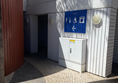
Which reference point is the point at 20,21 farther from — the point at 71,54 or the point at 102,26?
the point at 102,26

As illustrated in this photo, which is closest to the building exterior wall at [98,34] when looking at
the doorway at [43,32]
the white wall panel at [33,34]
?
the white wall panel at [33,34]

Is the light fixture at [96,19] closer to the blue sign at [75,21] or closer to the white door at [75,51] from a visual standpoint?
the blue sign at [75,21]

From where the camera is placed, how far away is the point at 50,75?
5.56m

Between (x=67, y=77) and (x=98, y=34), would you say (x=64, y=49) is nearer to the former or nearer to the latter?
(x=67, y=77)

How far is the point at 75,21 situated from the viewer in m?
6.34

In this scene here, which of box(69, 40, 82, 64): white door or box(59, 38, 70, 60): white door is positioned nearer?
box(69, 40, 82, 64): white door

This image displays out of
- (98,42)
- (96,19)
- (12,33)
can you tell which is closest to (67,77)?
(98,42)

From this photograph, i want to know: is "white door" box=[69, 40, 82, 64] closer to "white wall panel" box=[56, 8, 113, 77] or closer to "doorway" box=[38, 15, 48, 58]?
"white wall panel" box=[56, 8, 113, 77]

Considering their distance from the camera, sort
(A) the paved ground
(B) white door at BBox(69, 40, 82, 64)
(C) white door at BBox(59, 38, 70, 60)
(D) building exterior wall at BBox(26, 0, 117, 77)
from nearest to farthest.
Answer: (A) the paved ground < (D) building exterior wall at BBox(26, 0, 117, 77) < (B) white door at BBox(69, 40, 82, 64) < (C) white door at BBox(59, 38, 70, 60)

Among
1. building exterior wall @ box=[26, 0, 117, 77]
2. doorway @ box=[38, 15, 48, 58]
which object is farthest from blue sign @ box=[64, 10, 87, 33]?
doorway @ box=[38, 15, 48, 58]

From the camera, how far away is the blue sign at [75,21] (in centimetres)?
598

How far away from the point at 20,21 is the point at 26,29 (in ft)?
11.6

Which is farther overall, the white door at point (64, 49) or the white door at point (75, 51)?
the white door at point (64, 49)

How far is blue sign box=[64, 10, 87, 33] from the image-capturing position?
5.98 meters
